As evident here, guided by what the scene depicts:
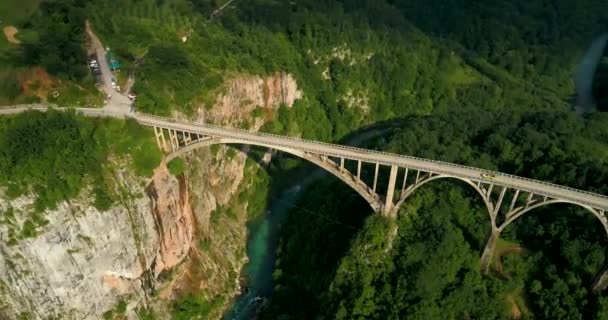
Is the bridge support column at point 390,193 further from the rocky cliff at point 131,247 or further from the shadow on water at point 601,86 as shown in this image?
the shadow on water at point 601,86

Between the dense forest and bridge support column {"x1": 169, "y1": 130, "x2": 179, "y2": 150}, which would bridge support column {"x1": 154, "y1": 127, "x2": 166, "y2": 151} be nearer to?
bridge support column {"x1": 169, "y1": 130, "x2": 179, "y2": 150}

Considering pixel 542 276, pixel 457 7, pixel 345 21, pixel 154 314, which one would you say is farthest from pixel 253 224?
pixel 457 7

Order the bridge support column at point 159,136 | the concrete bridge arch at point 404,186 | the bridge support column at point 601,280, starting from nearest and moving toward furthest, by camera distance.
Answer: the bridge support column at point 601,280 → the concrete bridge arch at point 404,186 → the bridge support column at point 159,136

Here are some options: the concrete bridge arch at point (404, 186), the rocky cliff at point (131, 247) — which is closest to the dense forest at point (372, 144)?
the concrete bridge arch at point (404, 186)

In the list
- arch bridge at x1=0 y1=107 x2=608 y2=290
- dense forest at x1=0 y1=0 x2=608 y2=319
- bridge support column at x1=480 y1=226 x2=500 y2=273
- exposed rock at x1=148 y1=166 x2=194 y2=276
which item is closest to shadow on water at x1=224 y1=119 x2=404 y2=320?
dense forest at x1=0 y1=0 x2=608 y2=319

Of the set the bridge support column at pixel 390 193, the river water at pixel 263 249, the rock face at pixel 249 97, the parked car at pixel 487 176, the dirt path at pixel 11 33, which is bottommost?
the river water at pixel 263 249

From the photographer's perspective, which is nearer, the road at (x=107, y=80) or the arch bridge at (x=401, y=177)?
the arch bridge at (x=401, y=177)

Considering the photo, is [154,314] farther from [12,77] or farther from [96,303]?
[12,77]

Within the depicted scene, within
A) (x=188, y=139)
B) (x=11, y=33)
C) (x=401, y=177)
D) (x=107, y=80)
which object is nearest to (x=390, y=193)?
(x=401, y=177)
